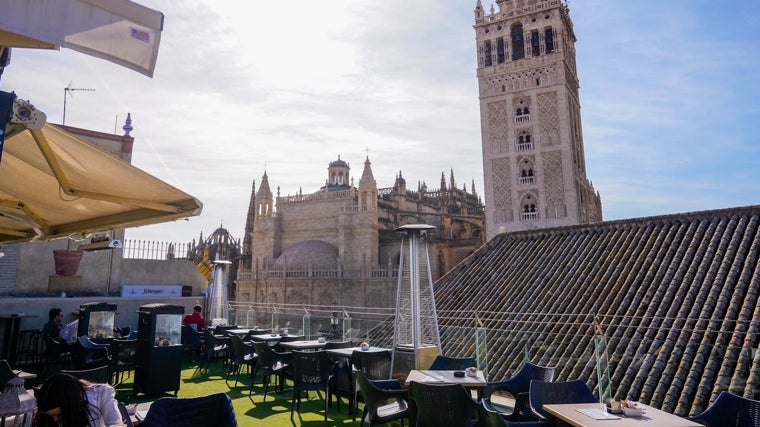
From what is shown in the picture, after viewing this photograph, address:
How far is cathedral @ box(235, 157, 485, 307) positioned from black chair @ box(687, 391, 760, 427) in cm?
2919

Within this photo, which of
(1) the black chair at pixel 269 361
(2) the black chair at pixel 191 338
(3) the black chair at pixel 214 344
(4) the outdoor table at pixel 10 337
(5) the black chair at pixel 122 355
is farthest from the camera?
(2) the black chair at pixel 191 338

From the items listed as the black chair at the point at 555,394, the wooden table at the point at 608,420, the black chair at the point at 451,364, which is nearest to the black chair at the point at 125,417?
the wooden table at the point at 608,420

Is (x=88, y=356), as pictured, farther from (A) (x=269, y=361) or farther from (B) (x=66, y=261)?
(B) (x=66, y=261)

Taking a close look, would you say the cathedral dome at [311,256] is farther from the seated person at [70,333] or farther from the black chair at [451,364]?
the black chair at [451,364]

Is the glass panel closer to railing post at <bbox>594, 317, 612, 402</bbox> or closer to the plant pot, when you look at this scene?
railing post at <bbox>594, 317, 612, 402</bbox>

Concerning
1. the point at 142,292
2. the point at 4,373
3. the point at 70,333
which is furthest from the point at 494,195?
the point at 4,373

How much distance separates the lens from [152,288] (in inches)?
642

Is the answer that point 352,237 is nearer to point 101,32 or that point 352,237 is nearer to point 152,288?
point 152,288

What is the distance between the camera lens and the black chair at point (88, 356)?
8.29 meters

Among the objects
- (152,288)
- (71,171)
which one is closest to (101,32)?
(71,171)

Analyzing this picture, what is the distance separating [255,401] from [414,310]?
313 cm

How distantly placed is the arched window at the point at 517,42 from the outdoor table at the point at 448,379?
120 feet

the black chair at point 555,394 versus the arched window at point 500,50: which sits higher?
the arched window at point 500,50

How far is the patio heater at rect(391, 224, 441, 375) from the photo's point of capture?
25.2ft
